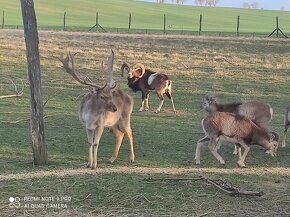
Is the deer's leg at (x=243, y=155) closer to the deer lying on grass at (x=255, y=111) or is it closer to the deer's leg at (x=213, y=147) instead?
the deer's leg at (x=213, y=147)

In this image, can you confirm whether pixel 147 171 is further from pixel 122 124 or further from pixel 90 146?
pixel 122 124

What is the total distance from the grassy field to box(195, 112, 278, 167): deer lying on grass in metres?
0.34

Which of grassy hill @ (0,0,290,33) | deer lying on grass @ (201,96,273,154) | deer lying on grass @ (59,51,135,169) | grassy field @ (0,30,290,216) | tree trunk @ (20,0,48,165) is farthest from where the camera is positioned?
grassy hill @ (0,0,290,33)

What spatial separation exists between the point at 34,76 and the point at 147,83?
9.48 meters

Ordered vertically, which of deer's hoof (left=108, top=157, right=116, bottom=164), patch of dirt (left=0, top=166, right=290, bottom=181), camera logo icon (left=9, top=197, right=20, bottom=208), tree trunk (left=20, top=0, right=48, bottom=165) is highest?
tree trunk (left=20, top=0, right=48, bottom=165)

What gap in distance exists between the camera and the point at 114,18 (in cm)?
8450

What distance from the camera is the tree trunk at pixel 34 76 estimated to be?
995 centimetres

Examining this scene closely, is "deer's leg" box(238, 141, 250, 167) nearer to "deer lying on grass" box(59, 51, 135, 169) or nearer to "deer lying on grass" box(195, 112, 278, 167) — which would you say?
"deer lying on grass" box(195, 112, 278, 167)

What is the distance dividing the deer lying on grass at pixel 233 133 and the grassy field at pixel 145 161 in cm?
34

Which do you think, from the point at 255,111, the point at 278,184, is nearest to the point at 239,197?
the point at 278,184

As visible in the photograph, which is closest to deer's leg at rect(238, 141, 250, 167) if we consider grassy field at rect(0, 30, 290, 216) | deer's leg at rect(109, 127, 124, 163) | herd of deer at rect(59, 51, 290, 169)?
herd of deer at rect(59, 51, 290, 169)

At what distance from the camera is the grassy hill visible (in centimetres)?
7688

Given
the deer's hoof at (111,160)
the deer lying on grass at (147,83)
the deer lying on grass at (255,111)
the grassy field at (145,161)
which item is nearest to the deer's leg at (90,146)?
the grassy field at (145,161)

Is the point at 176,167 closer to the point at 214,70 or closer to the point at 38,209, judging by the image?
the point at 38,209
